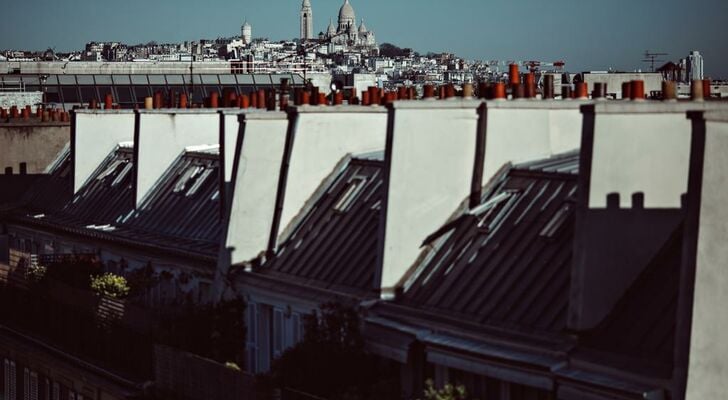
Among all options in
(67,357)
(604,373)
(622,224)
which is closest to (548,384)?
(604,373)

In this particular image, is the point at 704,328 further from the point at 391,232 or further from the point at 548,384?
the point at 391,232

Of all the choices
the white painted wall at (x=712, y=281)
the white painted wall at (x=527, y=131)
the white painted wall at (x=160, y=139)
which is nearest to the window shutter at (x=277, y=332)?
the white painted wall at (x=527, y=131)

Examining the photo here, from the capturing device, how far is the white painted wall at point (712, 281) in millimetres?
19812

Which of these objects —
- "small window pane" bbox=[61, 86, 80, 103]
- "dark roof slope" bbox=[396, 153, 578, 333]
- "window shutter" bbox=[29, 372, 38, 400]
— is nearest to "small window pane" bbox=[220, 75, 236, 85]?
"small window pane" bbox=[61, 86, 80, 103]

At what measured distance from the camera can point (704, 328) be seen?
19938mm

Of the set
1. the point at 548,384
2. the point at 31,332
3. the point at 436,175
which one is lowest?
the point at 31,332

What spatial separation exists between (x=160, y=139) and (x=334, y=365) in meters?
16.5

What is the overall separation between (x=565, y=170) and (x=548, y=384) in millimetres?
5036

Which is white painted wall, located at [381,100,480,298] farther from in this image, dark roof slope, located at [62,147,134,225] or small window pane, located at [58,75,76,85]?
small window pane, located at [58,75,76,85]

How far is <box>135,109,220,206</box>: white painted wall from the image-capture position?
4153 cm

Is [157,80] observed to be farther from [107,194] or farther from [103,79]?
[107,194]

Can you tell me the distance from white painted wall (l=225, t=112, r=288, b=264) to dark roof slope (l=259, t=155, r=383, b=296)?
599mm

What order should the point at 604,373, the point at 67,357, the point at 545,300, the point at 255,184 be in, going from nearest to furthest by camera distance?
the point at 604,373
the point at 545,300
the point at 255,184
the point at 67,357

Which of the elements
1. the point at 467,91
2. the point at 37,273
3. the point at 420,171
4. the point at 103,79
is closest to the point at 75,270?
the point at 37,273
